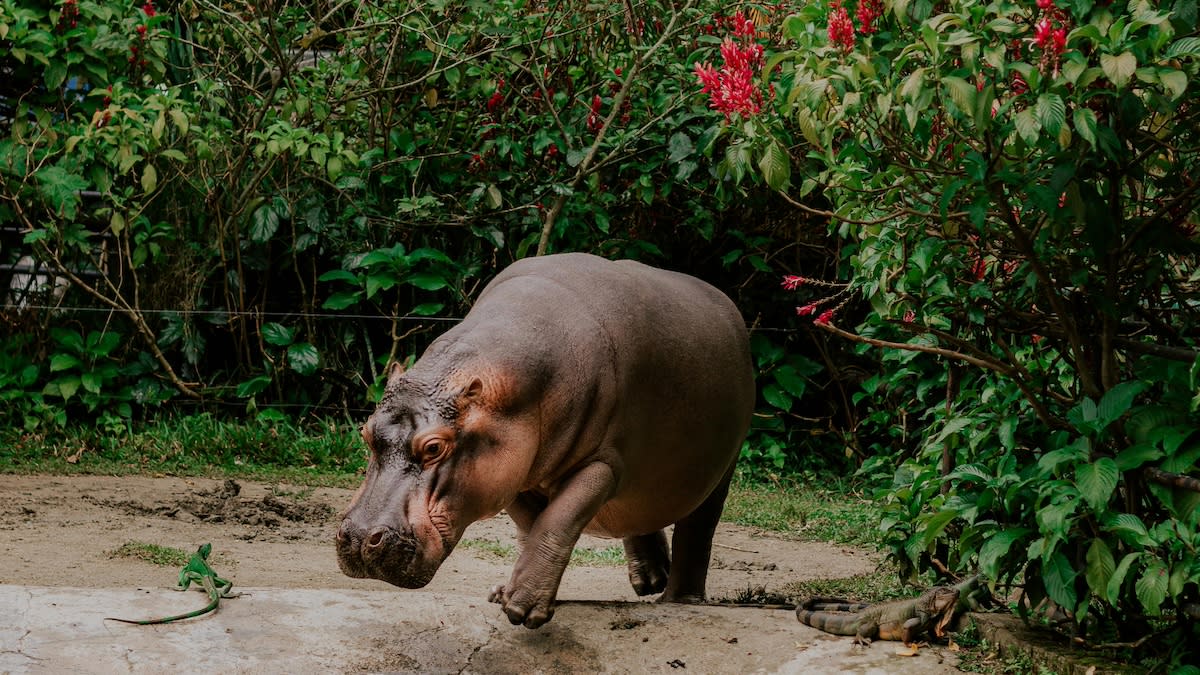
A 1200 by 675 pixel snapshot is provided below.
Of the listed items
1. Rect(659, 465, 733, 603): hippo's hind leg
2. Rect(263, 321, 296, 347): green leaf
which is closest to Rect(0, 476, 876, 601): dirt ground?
Rect(659, 465, 733, 603): hippo's hind leg

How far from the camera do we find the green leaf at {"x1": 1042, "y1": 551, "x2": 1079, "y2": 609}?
362 cm

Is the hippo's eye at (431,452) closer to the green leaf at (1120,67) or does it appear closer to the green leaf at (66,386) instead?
the green leaf at (1120,67)

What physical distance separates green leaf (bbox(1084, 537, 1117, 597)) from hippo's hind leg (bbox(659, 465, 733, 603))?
204 cm

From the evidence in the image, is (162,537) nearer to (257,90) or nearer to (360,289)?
(360,289)

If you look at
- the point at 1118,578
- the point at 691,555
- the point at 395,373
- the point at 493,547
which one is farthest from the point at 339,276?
the point at 1118,578

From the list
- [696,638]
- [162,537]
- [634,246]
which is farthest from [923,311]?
[634,246]

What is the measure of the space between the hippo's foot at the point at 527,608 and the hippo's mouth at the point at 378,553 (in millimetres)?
395

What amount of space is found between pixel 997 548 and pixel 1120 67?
4.57 ft

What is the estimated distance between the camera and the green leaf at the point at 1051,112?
127 inches

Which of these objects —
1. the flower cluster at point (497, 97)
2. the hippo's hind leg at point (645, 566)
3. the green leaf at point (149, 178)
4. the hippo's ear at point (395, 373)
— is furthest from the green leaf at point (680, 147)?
the hippo's ear at point (395, 373)

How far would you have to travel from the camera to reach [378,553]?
3707 mm

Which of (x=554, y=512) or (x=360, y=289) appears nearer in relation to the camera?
(x=554, y=512)

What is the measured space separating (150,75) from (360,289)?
2.02 metres

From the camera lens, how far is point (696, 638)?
14.0 ft
